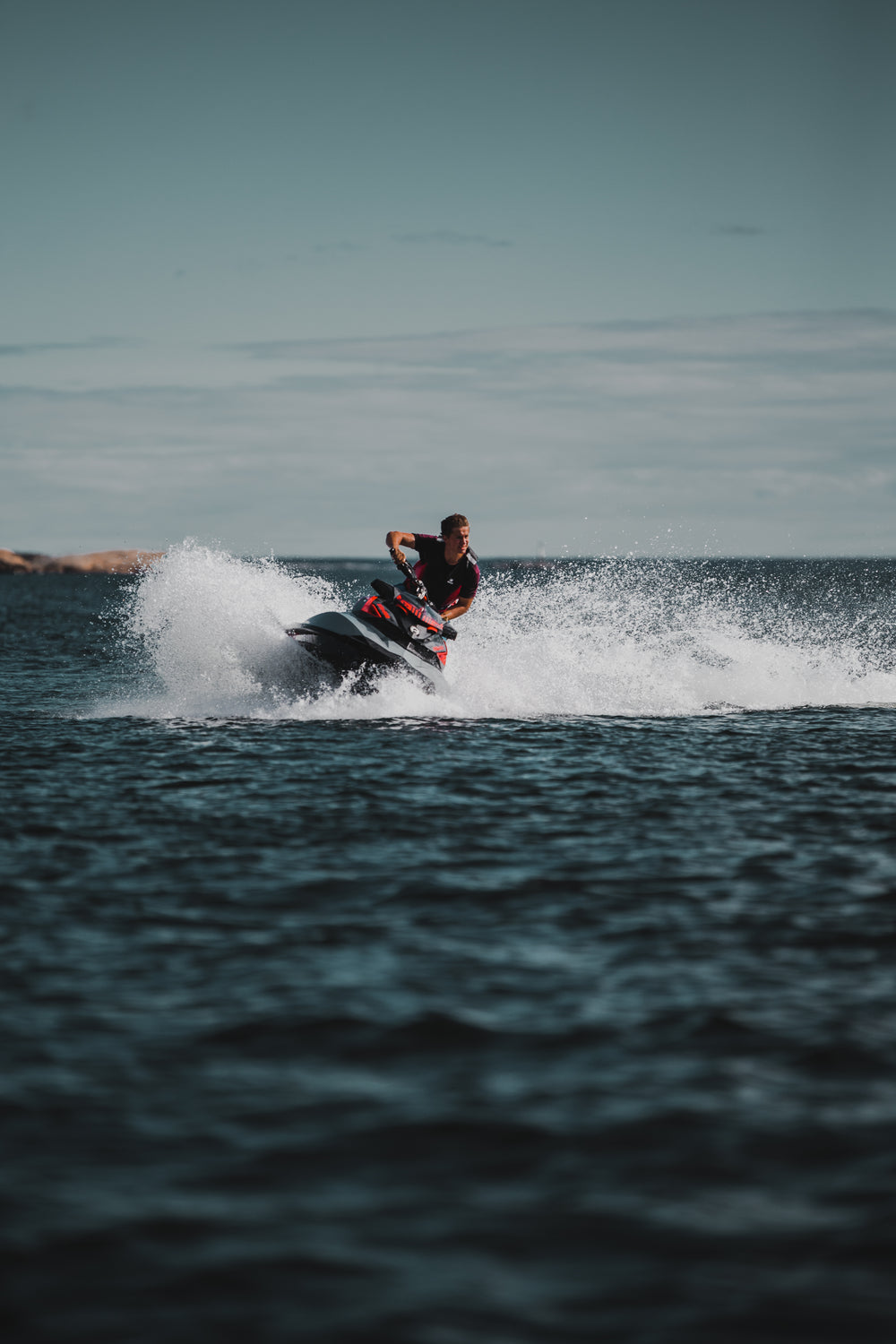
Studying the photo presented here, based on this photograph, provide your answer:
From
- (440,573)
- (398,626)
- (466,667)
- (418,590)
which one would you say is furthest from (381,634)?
(466,667)

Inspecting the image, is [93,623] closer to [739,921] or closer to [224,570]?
[224,570]

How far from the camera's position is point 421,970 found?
782 centimetres

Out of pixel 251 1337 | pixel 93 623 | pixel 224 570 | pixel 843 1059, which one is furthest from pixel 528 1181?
pixel 93 623

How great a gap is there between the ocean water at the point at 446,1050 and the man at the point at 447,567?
3.75 m

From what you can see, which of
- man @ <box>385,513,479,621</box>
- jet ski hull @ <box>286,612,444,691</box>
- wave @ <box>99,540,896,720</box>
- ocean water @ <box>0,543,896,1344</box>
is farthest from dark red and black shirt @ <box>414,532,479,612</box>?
ocean water @ <box>0,543,896,1344</box>

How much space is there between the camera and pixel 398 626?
1834 centimetres

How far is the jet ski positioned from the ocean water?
273 cm

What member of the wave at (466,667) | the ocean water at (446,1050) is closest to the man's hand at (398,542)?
the wave at (466,667)

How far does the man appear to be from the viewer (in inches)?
736

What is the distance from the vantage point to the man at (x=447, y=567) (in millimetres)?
18688

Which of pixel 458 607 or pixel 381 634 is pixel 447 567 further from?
pixel 381 634

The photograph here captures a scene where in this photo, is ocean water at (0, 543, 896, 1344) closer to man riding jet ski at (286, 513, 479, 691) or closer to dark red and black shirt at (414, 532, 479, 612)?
man riding jet ski at (286, 513, 479, 691)

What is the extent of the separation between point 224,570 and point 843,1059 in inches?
622

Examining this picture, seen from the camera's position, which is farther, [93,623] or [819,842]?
[93,623]
